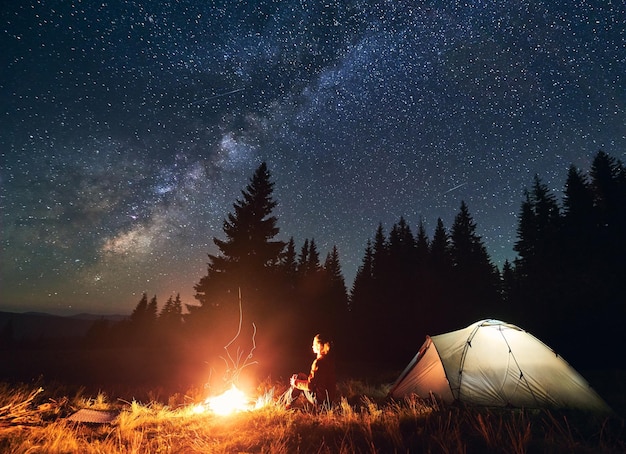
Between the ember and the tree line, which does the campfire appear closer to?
the ember

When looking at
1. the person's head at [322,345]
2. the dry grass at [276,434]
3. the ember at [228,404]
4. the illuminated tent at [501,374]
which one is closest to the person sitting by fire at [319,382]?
the person's head at [322,345]

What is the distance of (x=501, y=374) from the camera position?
8.10 m

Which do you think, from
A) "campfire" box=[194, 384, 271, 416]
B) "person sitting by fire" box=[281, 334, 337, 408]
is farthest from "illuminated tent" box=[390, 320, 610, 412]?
"campfire" box=[194, 384, 271, 416]

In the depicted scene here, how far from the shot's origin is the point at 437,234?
31984 millimetres

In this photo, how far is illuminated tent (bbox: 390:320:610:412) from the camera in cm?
775

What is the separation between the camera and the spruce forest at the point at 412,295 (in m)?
18.6

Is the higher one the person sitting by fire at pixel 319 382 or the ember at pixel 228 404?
the person sitting by fire at pixel 319 382

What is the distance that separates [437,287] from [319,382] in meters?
23.4

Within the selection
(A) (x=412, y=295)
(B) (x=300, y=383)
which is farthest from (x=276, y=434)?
(A) (x=412, y=295)

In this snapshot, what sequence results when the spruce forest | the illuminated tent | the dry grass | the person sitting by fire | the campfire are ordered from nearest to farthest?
1. the dry grass
2. the campfire
3. the person sitting by fire
4. the illuminated tent
5. the spruce forest

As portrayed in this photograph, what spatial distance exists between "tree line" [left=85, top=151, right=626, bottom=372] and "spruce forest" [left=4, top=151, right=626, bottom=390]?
0.08 metres

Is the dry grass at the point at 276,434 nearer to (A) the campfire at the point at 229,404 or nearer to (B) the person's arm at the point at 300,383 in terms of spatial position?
(A) the campfire at the point at 229,404

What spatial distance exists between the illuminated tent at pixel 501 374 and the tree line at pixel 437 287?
9.35 m

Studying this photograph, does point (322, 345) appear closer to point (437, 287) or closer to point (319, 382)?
point (319, 382)
